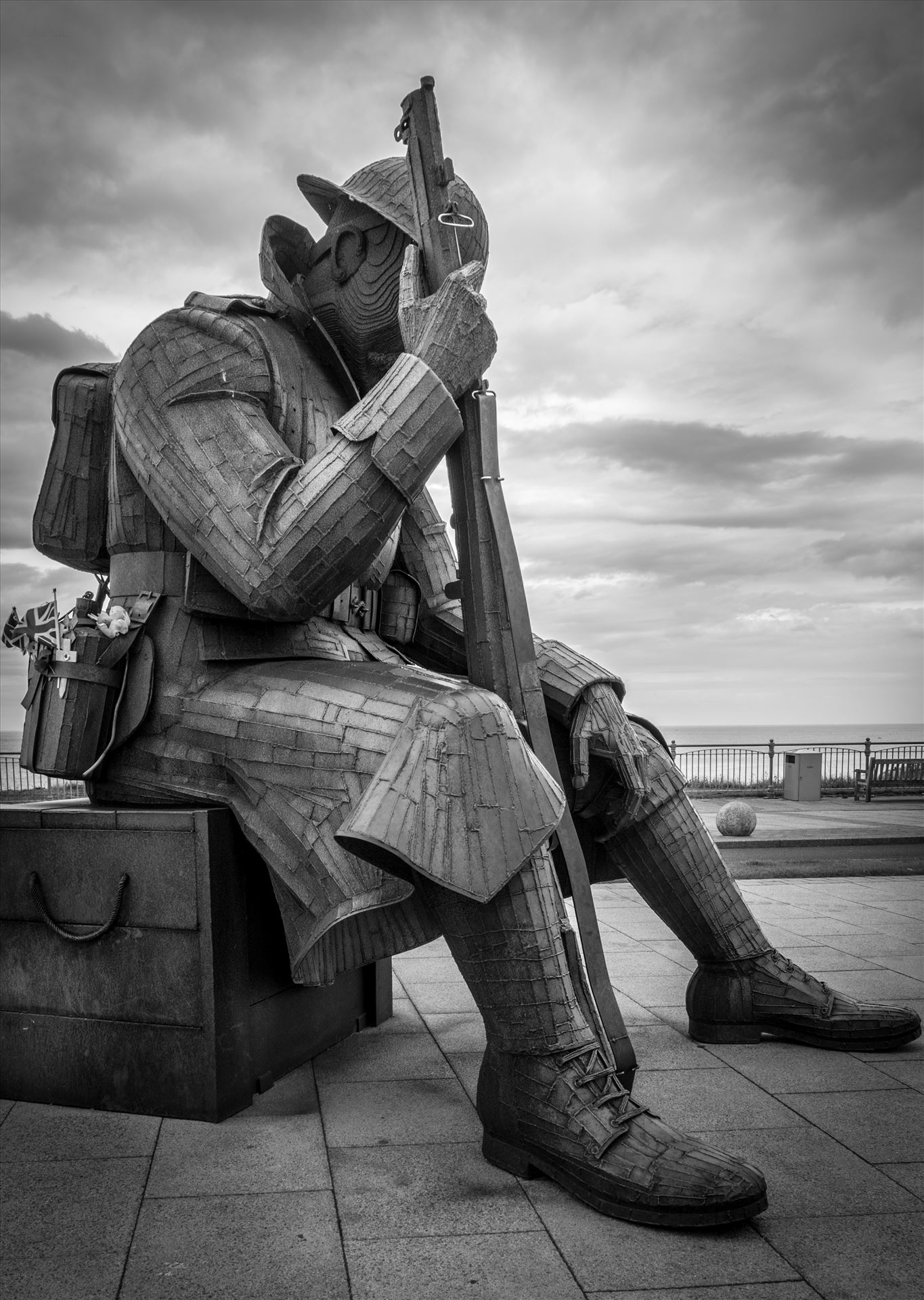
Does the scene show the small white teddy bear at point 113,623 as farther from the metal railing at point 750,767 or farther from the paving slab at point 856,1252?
the metal railing at point 750,767

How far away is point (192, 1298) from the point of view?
2137 millimetres

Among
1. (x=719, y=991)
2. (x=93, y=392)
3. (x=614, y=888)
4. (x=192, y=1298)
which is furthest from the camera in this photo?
(x=614, y=888)

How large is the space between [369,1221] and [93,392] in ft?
8.59

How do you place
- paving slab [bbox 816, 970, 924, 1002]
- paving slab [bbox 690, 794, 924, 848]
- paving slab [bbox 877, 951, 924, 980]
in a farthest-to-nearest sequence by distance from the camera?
paving slab [bbox 690, 794, 924, 848] < paving slab [bbox 877, 951, 924, 980] < paving slab [bbox 816, 970, 924, 1002]

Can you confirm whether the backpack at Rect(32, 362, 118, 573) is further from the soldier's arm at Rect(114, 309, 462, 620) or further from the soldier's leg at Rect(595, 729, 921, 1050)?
the soldier's leg at Rect(595, 729, 921, 1050)

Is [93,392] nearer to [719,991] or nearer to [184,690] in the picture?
[184,690]

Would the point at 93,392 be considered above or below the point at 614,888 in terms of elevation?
above

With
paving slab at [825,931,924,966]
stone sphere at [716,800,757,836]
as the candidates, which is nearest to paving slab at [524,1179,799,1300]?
paving slab at [825,931,924,966]

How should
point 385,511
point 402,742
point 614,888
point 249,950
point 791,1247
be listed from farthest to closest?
1. point 614,888
2. point 249,950
3. point 385,511
4. point 402,742
5. point 791,1247

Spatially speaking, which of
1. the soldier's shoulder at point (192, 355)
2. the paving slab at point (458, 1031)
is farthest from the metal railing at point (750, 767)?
the soldier's shoulder at point (192, 355)

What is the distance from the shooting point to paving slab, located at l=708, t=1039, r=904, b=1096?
341 cm

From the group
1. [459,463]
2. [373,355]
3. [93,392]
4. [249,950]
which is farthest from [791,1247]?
[93,392]

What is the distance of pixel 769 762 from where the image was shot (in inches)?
870

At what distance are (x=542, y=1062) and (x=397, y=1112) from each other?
0.71 meters
